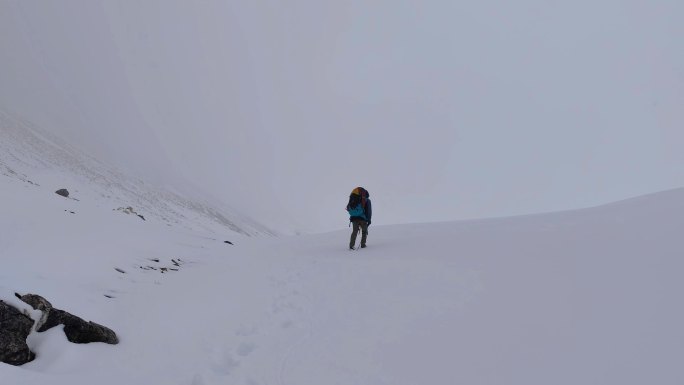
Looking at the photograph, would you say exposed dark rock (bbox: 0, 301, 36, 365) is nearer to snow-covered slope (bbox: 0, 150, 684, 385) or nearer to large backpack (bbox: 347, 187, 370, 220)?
snow-covered slope (bbox: 0, 150, 684, 385)

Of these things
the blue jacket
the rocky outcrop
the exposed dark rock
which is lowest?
the exposed dark rock

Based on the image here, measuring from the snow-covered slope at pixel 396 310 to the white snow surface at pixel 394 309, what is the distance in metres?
0.02

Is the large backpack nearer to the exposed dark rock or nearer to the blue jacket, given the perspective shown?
the blue jacket

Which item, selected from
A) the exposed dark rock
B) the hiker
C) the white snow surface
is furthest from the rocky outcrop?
the hiker

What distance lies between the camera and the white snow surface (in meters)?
4.34

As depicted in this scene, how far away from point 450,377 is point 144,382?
3.25 metres

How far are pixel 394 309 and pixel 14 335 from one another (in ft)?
15.4

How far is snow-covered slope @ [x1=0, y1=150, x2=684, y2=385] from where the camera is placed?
14.2 feet

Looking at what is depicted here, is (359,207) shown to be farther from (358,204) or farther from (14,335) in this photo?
(14,335)

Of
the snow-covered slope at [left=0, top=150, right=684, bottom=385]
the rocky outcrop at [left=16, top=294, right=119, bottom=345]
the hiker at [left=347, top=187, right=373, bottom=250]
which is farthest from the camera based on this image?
the hiker at [left=347, top=187, right=373, bottom=250]

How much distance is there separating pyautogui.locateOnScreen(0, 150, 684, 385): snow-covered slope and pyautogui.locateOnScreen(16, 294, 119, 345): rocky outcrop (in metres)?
0.13

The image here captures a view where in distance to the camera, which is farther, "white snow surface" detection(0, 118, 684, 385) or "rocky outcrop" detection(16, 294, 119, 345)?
"rocky outcrop" detection(16, 294, 119, 345)

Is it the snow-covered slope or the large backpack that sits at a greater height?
the large backpack

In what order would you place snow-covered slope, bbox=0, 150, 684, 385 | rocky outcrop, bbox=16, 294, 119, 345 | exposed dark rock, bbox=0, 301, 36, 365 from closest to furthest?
snow-covered slope, bbox=0, 150, 684, 385 → exposed dark rock, bbox=0, 301, 36, 365 → rocky outcrop, bbox=16, 294, 119, 345
